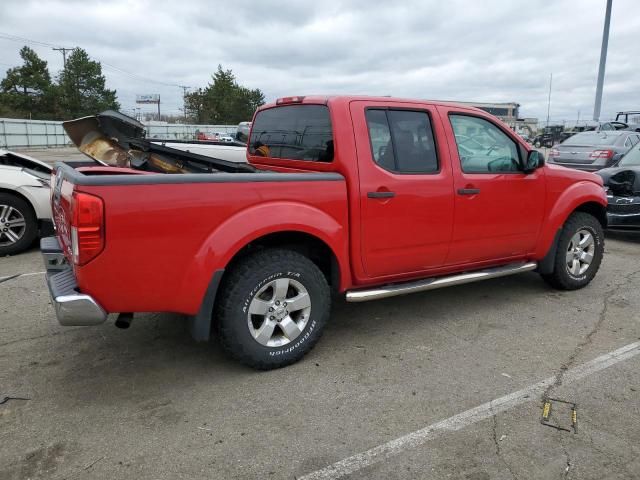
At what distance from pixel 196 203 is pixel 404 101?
1927 mm

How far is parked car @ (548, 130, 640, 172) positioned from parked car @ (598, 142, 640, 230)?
408 centimetres

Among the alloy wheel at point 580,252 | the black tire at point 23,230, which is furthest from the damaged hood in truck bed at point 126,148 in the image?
the alloy wheel at point 580,252

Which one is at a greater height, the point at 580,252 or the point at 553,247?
the point at 553,247

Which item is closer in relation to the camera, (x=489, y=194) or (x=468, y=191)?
(x=468, y=191)

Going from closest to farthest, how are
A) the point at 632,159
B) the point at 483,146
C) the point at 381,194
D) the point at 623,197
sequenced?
1. the point at 381,194
2. the point at 483,146
3. the point at 623,197
4. the point at 632,159

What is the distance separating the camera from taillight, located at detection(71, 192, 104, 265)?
8.95ft

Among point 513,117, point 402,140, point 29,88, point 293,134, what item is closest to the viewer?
point 402,140

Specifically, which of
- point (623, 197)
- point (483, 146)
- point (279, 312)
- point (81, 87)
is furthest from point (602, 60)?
point (81, 87)

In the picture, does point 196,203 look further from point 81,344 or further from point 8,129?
point 8,129

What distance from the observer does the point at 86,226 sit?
2742 mm

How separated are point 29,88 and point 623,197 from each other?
2115 inches

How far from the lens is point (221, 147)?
7.21m

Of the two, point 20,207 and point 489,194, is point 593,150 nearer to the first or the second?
point 489,194

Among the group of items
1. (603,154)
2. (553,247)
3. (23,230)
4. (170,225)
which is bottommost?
(23,230)
